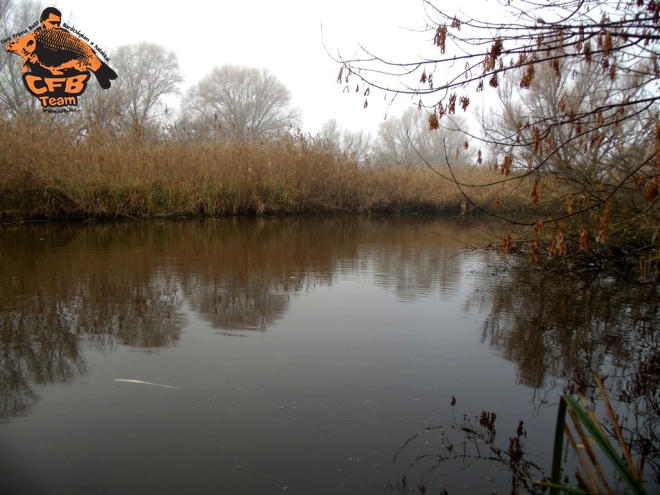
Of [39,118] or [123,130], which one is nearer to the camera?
[39,118]

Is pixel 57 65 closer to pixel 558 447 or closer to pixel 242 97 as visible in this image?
pixel 558 447

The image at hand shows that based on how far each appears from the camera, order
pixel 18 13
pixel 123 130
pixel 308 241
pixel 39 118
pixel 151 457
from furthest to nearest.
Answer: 1. pixel 18 13
2. pixel 123 130
3. pixel 39 118
4. pixel 308 241
5. pixel 151 457

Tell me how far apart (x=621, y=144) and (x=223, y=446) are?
3704 millimetres

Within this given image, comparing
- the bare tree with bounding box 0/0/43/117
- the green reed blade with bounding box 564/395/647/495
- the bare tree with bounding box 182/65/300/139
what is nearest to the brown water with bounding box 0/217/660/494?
the green reed blade with bounding box 564/395/647/495

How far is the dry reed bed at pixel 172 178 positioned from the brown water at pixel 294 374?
11.0 feet

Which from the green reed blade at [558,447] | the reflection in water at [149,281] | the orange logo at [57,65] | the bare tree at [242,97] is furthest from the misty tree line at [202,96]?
the green reed blade at [558,447]

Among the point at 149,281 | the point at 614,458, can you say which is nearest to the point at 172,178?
the point at 149,281

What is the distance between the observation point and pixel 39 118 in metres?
10.1

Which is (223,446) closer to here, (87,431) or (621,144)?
(87,431)

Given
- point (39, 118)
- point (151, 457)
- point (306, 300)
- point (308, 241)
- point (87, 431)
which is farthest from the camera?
point (39, 118)

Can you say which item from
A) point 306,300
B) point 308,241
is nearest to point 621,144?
point 306,300

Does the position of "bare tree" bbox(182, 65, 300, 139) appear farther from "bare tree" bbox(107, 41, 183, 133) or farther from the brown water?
the brown water

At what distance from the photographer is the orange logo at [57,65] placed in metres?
15.5

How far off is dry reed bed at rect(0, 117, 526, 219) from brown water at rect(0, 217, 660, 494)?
337 cm
